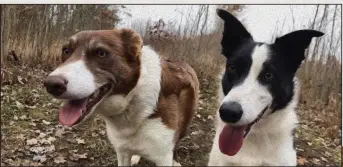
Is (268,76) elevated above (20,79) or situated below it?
above

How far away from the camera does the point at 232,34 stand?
1.58 meters

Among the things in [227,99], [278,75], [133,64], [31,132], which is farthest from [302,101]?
[31,132]

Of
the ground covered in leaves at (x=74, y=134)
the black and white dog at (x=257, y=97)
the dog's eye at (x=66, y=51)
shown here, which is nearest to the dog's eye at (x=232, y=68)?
the black and white dog at (x=257, y=97)

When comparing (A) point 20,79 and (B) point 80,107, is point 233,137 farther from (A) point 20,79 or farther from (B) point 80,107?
(A) point 20,79

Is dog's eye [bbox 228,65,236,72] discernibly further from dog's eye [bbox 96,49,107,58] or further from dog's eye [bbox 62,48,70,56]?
dog's eye [bbox 62,48,70,56]

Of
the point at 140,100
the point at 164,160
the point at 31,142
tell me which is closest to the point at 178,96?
the point at 140,100

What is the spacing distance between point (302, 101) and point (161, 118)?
1.90 feet

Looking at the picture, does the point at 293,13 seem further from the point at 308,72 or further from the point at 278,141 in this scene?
the point at 278,141

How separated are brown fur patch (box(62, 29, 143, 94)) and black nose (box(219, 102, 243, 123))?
1.70 ft

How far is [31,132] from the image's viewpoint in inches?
91.4

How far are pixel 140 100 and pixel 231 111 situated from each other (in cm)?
58

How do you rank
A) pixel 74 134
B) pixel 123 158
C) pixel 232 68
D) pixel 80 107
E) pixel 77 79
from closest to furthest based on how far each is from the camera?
pixel 232 68 < pixel 77 79 < pixel 80 107 < pixel 123 158 < pixel 74 134

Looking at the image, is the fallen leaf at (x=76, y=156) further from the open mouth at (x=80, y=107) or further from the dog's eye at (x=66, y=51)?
the dog's eye at (x=66, y=51)

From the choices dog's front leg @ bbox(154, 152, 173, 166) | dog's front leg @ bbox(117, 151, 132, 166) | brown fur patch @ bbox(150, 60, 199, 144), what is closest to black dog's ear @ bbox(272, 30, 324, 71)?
brown fur patch @ bbox(150, 60, 199, 144)
